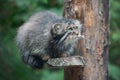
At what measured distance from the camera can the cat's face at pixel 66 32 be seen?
3.45m

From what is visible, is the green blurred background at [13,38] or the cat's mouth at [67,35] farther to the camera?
the green blurred background at [13,38]

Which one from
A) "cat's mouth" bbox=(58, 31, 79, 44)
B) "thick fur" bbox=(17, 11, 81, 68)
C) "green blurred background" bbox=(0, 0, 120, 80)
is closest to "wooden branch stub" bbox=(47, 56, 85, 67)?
"thick fur" bbox=(17, 11, 81, 68)

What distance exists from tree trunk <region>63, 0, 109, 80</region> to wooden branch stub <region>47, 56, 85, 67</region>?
9 centimetres

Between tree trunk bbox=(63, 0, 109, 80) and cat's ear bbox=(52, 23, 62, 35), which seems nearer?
cat's ear bbox=(52, 23, 62, 35)

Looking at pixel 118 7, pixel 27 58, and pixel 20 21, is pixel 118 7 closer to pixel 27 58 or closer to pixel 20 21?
pixel 20 21

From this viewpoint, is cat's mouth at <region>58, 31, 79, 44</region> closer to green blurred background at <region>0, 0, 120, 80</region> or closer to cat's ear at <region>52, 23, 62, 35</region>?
cat's ear at <region>52, 23, 62, 35</region>

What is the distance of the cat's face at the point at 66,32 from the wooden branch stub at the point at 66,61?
0.43ft

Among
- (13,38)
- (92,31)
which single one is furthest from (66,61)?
(13,38)

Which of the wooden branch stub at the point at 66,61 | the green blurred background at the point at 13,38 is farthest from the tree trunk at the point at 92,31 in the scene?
the green blurred background at the point at 13,38

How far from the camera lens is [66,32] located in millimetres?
3453

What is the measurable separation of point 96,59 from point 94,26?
222mm

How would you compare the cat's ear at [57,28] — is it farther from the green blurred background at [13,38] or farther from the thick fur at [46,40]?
the green blurred background at [13,38]

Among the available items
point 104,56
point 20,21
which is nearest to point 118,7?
point 20,21

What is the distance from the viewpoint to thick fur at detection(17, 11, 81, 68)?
346cm
